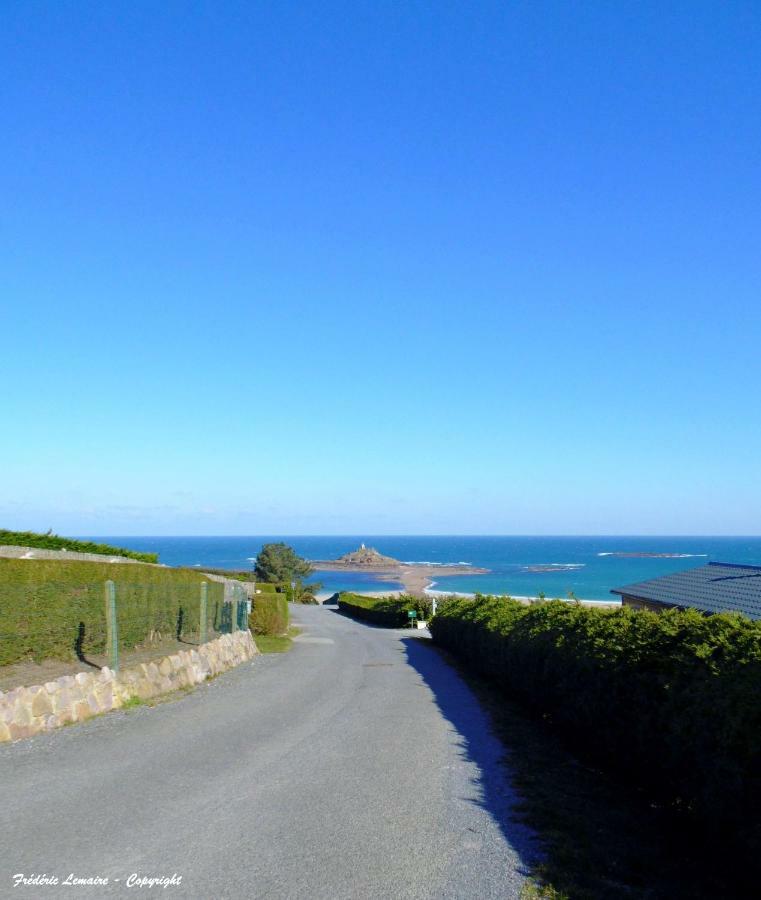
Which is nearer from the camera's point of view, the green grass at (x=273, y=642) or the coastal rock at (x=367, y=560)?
the green grass at (x=273, y=642)

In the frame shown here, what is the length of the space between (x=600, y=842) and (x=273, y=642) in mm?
21990

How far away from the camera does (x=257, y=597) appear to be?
1187 inches

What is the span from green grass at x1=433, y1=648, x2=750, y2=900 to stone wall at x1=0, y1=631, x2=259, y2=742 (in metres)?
6.04

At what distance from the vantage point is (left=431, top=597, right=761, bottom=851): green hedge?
5.51m

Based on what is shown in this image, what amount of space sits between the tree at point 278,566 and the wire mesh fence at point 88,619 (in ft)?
198

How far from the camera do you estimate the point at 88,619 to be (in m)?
12.7

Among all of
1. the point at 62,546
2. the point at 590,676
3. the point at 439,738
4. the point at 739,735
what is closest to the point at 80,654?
the point at 439,738

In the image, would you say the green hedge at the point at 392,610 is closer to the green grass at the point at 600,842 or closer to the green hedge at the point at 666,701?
the green hedge at the point at 666,701

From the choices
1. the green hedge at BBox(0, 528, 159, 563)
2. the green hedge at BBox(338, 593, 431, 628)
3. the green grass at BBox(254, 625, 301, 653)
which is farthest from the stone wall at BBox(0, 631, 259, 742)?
the green hedge at BBox(338, 593, 431, 628)

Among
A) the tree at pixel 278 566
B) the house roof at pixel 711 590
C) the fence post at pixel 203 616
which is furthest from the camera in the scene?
the tree at pixel 278 566

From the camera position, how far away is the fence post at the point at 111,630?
1236cm

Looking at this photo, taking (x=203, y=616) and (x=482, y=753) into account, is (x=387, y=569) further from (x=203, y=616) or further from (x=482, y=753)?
(x=482, y=753)

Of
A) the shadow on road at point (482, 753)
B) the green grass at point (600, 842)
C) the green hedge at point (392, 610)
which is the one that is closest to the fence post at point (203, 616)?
the shadow on road at point (482, 753)

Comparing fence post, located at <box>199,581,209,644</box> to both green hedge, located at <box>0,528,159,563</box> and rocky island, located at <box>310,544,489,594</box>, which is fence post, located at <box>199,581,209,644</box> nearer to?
green hedge, located at <box>0,528,159,563</box>
